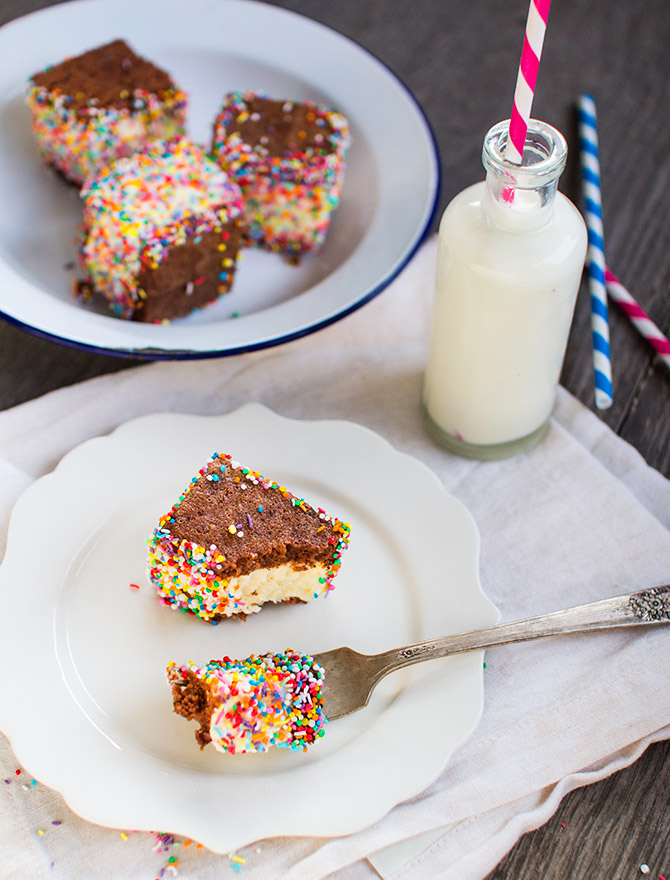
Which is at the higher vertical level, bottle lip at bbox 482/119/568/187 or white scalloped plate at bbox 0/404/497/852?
bottle lip at bbox 482/119/568/187

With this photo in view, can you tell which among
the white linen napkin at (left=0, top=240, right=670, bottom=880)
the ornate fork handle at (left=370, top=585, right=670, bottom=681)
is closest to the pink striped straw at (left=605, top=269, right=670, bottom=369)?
the white linen napkin at (left=0, top=240, right=670, bottom=880)

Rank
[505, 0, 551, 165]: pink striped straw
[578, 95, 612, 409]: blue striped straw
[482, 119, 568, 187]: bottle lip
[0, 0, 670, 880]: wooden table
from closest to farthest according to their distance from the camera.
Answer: [505, 0, 551, 165]: pink striped straw < [482, 119, 568, 187]: bottle lip < [578, 95, 612, 409]: blue striped straw < [0, 0, 670, 880]: wooden table

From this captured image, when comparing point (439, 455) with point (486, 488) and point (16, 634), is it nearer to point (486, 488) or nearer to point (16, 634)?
point (486, 488)

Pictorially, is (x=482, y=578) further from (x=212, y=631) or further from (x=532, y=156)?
(x=532, y=156)

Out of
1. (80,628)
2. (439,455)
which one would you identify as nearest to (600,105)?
(439,455)

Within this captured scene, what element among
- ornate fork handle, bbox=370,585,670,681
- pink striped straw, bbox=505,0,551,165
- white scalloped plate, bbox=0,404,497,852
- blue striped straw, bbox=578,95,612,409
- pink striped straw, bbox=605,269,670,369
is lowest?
white scalloped plate, bbox=0,404,497,852

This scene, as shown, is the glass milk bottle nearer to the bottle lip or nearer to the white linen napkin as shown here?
the bottle lip

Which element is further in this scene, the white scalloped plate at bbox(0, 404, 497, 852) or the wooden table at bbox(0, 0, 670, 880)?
the wooden table at bbox(0, 0, 670, 880)

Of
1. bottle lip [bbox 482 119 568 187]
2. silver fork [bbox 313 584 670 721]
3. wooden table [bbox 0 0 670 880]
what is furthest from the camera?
wooden table [bbox 0 0 670 880]
